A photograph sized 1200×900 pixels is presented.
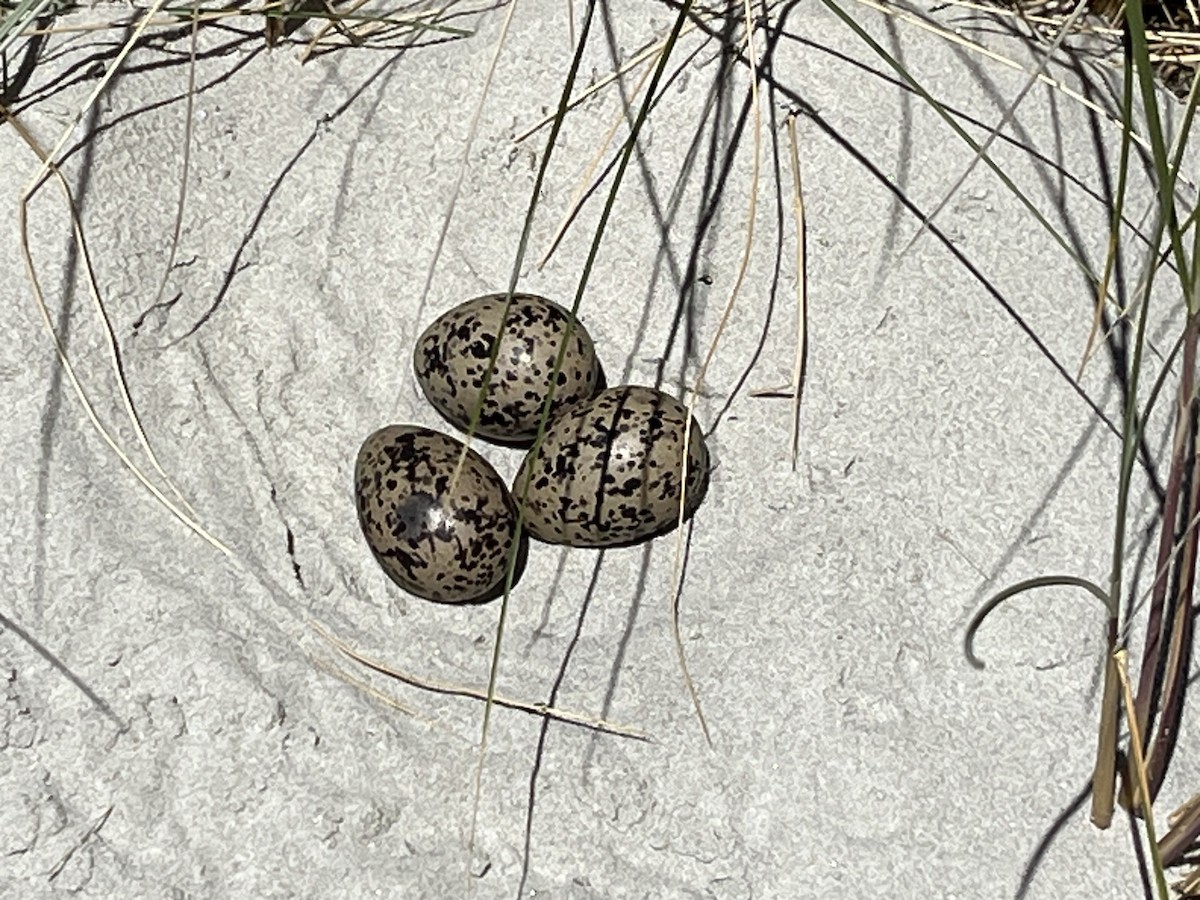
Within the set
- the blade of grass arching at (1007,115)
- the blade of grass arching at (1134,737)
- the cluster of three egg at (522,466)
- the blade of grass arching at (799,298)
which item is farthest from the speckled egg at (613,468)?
the blade of grass arching at (1134,737)

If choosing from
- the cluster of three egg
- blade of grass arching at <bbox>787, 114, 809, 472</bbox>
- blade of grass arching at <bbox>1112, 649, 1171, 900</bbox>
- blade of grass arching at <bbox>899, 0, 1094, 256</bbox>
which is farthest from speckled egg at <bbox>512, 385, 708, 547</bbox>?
blade of grass arching at <bbox>1112, 649, 1171, 900</bbox>

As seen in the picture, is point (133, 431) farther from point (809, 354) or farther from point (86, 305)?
point (809, 354)

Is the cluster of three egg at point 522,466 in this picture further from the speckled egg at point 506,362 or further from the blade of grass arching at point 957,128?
the blade of grass arching at point 957,128

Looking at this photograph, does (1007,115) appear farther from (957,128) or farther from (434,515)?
(434,515)

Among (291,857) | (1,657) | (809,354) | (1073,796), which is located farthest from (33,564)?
(1073,796)

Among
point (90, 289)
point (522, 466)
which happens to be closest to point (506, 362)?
point (522, 466)

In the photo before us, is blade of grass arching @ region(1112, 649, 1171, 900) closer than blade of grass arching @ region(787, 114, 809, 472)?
Yes

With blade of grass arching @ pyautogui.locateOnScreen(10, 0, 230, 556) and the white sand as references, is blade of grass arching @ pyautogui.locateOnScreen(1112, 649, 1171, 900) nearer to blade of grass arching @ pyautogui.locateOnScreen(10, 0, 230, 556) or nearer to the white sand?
the white sand
